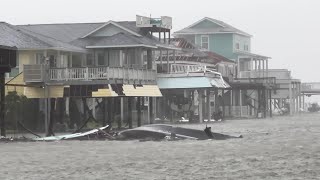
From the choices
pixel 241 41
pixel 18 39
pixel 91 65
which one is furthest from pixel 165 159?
pixel 241 41

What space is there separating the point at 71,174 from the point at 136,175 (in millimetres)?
1833

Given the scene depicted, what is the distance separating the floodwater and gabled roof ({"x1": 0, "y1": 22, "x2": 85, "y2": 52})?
16033mm

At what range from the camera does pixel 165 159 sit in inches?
906

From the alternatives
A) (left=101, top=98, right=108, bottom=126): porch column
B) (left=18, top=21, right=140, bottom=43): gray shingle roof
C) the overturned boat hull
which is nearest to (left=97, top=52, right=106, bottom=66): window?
(left=18, top=21, right=140, bottom=43): gray shingle roof

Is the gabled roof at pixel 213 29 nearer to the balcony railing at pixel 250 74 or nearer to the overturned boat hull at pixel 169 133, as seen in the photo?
the balcony railing at pixel 250 74

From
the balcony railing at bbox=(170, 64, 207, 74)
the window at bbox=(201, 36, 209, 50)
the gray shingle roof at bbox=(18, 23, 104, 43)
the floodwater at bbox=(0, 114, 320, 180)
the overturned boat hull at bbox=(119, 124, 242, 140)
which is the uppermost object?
the window at bbox=(201, 36, 209, 50)

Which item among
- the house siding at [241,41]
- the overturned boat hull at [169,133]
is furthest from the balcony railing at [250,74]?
the overturned boat hull at [169,133]

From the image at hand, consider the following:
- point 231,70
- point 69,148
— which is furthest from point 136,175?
point 231,70

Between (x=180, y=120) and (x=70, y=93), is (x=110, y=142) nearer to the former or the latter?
(x=70, y=93)

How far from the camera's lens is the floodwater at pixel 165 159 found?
18.7m

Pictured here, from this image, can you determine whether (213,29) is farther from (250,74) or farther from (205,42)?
(250,74)

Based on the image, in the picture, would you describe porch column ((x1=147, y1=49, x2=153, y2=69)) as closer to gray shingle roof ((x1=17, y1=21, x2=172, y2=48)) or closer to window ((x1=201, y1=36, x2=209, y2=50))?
gray shingle roof ((x1=17, y1=21, x2=172, y2=48))

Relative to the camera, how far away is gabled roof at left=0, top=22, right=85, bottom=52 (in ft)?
157

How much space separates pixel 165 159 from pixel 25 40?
93.9ft
